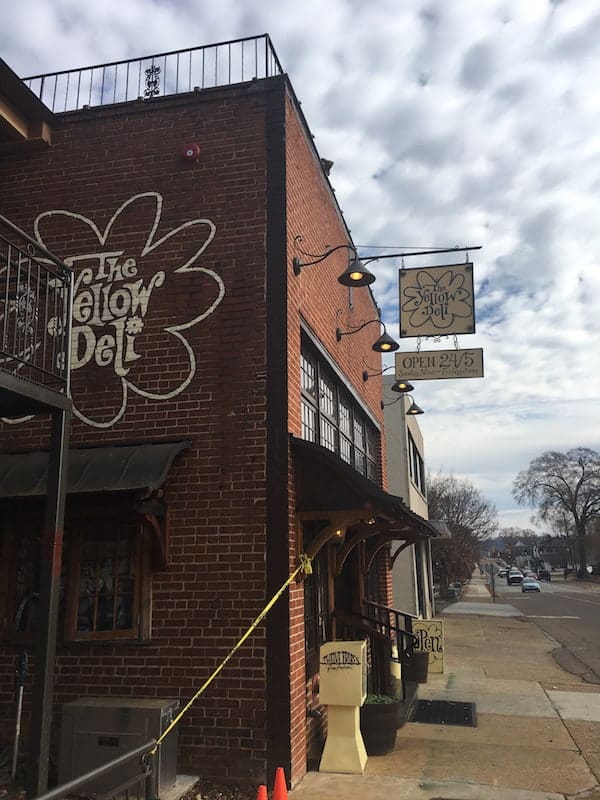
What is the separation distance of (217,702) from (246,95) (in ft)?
20.7

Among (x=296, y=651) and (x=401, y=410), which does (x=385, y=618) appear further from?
(x=401, y=410)

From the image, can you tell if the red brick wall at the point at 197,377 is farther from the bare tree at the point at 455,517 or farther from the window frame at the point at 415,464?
the bare tree at the point at 455,517

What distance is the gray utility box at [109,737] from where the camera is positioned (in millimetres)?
5586

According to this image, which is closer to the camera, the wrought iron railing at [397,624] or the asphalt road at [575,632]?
the wrought iron railing at [397,624]

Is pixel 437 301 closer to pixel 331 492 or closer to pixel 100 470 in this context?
pixel 331 492

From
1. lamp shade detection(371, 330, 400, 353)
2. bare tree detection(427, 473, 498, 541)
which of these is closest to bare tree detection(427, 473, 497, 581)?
bare tree detection(427, 473, 498, 541)

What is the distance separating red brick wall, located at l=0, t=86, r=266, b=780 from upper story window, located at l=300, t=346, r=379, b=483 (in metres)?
1.54

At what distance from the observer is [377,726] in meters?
7.12

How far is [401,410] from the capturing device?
69.3 feet

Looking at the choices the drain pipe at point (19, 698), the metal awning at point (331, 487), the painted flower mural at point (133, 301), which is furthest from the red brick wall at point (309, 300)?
the drain pipe at point (19, 698)

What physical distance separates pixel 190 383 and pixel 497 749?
5.18 metres

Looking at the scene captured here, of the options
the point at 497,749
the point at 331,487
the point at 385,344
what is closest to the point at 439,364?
the point at 385,344

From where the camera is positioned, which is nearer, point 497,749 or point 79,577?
point 79,577

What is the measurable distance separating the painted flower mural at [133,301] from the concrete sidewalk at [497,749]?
162 inches
